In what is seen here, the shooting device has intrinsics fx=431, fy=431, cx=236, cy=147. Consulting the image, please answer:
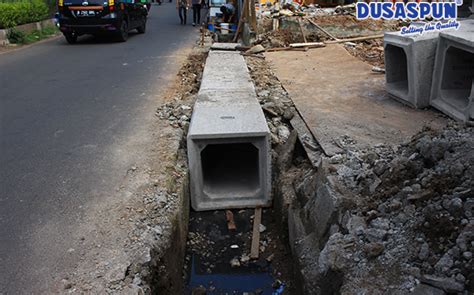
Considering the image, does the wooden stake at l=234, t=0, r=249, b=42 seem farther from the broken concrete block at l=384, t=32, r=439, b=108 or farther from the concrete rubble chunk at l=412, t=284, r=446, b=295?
the concrete rubble chunk at l=412, t=284, r=446, b=295

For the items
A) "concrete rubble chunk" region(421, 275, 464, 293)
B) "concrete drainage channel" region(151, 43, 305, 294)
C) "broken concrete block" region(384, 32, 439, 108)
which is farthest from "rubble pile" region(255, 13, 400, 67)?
"concrete rubble chunk" region(421, 275, 464, 293)

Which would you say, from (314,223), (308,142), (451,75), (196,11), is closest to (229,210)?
(308,142)

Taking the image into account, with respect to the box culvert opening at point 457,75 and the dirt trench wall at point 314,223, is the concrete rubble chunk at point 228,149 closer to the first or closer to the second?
the dirt trench wall at point 314,223

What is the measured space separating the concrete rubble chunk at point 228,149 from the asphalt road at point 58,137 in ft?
2.99

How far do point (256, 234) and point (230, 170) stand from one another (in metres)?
1.64

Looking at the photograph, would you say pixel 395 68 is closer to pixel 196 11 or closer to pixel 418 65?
pixel 418 65

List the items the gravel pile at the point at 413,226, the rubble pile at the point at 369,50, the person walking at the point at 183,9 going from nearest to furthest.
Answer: the gravel pile at the point at 413,226
the rubble pile at the point at 369,50
the person walking at the point at 183,9

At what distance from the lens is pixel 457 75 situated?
583cm

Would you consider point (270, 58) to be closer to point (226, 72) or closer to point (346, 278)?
point (226, 72)

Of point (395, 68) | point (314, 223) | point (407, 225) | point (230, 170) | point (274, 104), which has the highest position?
point (395, 68)

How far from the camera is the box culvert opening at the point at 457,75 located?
5695 mm

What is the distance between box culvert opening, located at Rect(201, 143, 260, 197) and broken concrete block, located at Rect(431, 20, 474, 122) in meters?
2.64

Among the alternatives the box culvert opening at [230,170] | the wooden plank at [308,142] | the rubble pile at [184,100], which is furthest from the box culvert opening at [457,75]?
the rubble pile at [184,100]

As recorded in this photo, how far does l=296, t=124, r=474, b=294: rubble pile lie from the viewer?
103 inches
